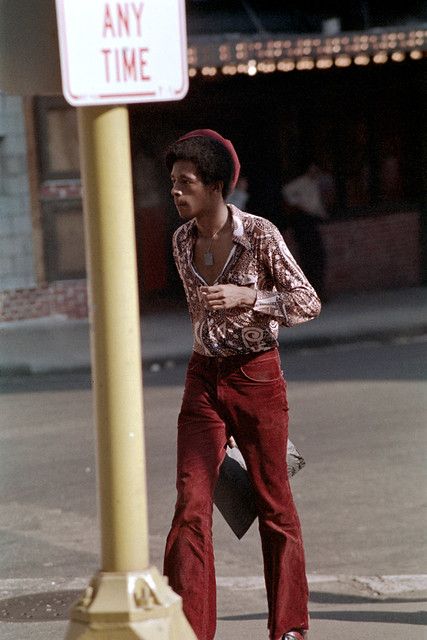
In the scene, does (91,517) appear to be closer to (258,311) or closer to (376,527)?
(376,527)

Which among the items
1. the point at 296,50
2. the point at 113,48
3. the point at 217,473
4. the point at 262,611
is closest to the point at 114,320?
the point at 113,48

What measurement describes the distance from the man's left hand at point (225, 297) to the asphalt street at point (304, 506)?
4.77ft

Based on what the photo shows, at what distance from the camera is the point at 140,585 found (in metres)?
3.57

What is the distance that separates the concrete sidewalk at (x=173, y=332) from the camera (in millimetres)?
14680

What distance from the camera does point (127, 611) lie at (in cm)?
353

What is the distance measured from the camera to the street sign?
11.5 ft

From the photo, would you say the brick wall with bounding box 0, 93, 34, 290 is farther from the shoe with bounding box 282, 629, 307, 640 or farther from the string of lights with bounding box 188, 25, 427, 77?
the shoe with bounding box 282, 629, 307, 640

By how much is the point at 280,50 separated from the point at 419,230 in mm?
4595

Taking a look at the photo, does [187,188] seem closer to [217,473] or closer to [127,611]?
[217,473]

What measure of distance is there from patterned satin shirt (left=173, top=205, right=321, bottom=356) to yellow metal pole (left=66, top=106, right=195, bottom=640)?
1.29m

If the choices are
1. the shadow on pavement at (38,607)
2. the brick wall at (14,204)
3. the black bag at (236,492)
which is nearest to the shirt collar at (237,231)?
the black bag at (236,492)

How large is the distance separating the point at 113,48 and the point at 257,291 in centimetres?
148

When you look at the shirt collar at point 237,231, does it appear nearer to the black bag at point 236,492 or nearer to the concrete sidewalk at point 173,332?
the black bag at point 236,492

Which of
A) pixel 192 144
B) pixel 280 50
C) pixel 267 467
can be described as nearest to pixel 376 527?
pixel 267 467
